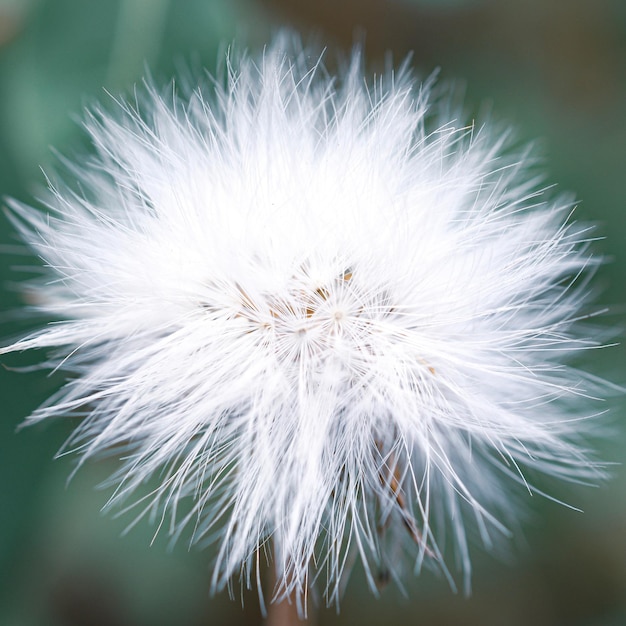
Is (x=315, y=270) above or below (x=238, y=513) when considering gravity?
above

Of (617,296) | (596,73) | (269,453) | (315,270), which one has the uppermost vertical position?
(596,73)

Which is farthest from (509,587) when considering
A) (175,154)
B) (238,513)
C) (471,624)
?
(175,154)

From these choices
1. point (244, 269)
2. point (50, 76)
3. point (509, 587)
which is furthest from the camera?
point (509, 587)

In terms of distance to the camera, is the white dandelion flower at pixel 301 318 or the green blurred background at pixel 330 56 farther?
the green blurred background at pixel 330 56

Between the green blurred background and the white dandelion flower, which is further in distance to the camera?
the green blurred background

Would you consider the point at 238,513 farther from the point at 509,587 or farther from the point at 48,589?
the point at 509,587
